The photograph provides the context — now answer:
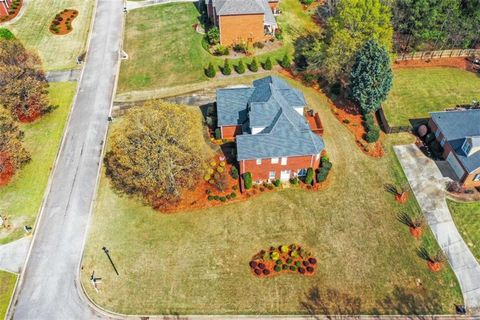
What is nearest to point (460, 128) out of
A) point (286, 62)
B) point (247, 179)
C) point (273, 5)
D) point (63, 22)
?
point (286, 62)

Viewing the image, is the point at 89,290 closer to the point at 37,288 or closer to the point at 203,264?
the point at 37,288

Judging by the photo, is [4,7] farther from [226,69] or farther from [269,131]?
[269,131]

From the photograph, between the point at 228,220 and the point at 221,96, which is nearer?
the point at 228,220

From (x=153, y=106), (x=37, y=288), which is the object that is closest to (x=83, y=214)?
(x=37, y=288)

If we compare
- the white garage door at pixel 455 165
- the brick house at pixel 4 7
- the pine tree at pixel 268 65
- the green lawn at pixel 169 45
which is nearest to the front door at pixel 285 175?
the white garage door at pixel 455 165

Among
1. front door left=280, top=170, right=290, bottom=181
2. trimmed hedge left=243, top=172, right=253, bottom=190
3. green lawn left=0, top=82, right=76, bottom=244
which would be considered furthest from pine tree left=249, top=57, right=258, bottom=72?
green lawn left=0, top=82, right=76, bottom=244

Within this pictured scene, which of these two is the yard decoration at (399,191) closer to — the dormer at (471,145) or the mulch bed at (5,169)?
the dormer at (471,145)

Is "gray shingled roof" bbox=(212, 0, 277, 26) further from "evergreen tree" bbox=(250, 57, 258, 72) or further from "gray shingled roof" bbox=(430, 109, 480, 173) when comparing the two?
"gray shingled roof" bbox=(430, 109, 480, 173)
